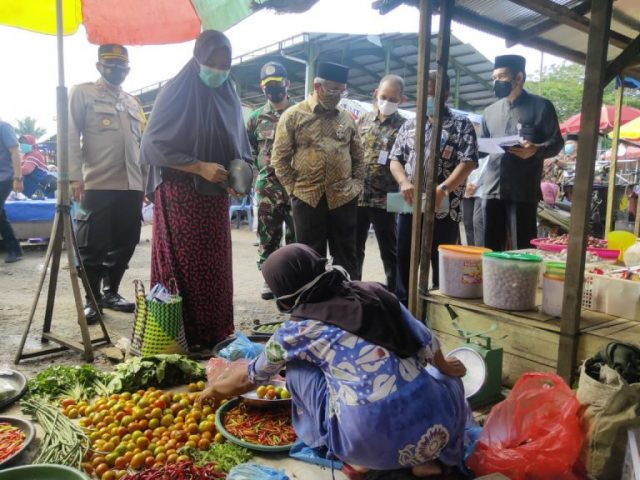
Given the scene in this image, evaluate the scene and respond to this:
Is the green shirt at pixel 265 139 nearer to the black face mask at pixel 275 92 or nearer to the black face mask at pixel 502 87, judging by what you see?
the black face mask at pixel 275 92

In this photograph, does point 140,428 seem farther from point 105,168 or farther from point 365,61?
point 365,61

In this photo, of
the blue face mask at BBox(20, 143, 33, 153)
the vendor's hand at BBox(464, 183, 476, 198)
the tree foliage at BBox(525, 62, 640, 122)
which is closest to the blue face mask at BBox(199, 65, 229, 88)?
the vendor's hand at BBox(464, 183, 476, 198)

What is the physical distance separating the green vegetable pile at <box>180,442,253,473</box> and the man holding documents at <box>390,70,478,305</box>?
222 centimetres

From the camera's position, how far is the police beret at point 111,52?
157 inches

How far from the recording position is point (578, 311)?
2453 mm

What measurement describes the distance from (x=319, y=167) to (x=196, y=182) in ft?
3.56

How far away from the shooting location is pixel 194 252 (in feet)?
11.4

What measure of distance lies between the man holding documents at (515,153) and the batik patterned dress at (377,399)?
259cm

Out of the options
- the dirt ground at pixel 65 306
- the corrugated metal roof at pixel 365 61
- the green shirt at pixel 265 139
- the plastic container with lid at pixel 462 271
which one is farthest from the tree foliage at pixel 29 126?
the plastic container with lid at pixel 462 271

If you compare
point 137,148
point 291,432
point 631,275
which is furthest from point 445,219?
point 137,148

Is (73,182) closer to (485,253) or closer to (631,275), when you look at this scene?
(485,253)

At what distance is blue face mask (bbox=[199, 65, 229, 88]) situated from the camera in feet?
11.1

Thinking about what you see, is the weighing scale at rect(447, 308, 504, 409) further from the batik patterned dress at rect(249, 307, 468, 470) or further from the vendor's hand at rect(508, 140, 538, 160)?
the vendor's hand at rect(508, 140, 538, 160)

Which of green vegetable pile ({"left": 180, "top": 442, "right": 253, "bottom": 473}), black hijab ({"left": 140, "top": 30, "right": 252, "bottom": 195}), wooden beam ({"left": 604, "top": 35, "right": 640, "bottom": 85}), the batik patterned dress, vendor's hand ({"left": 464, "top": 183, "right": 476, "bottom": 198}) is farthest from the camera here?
vendor's hand ({"left": 464, "top": 183, "right": 476, "bottom": 198})
